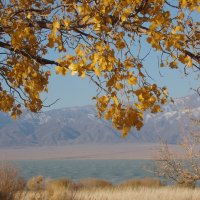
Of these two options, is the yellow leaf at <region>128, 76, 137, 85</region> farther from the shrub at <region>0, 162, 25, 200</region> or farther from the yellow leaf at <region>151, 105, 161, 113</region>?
the shrub at <region>0, 162, 25, 200</region>

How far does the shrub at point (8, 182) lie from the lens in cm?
1346

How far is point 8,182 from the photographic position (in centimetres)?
1706

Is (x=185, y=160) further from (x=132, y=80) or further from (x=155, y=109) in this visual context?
(x=132, y=80)

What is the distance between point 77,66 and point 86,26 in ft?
4.31

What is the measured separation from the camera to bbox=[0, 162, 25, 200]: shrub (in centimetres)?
1346

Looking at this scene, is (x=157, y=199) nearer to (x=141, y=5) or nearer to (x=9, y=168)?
(x=9, y=168)

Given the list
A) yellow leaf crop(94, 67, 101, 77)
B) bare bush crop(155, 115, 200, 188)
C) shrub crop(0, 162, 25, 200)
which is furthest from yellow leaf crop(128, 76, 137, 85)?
bare bush crop(155, 115, 200, 188)

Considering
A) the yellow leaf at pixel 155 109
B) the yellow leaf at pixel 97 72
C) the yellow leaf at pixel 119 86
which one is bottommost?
the yellow leaf at pixel 155 109

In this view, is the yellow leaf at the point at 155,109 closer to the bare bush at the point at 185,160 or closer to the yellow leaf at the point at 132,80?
the yellow leaf at the point at 132,80

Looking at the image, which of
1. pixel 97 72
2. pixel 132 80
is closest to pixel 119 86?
pixel 132 80

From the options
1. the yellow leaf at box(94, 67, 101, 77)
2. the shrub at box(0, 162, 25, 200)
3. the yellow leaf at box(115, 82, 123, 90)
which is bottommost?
the shrub at box(0, 162, 25, 200)

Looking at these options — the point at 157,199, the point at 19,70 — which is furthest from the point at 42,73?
the point at 157,199

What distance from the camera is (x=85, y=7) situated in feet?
17.9

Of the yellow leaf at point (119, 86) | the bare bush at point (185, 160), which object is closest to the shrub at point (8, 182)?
the bare bush at point (185, 160)
